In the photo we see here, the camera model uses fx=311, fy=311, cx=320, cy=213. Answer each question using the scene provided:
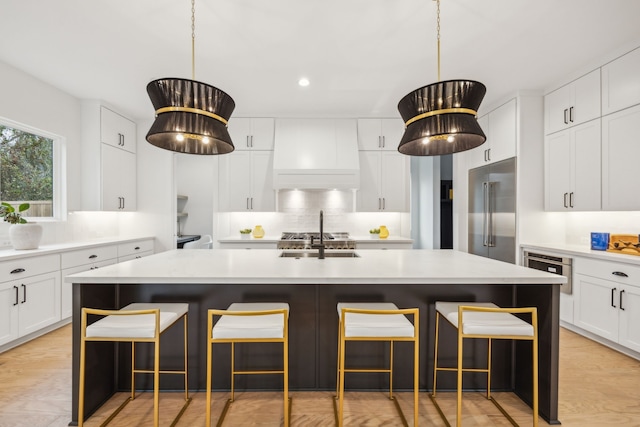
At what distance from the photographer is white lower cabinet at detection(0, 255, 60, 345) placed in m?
2.66

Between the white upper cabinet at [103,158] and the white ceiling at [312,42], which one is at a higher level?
the white ceiling at [312,42]

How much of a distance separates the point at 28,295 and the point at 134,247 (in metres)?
1.48

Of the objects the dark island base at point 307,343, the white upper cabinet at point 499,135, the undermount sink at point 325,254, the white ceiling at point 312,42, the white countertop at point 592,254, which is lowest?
the dark island base at point 307,343

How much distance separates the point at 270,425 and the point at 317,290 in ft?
2.68

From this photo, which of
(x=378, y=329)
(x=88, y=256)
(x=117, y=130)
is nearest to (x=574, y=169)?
(x=378, y=329)

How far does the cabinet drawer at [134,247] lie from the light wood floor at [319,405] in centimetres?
176

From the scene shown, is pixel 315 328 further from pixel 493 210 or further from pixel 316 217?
pixel 493 210

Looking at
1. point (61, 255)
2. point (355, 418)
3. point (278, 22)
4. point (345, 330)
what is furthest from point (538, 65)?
point (61, 255)

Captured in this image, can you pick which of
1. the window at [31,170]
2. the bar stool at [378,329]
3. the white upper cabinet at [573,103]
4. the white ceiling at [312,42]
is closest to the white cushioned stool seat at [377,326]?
the bar stool at [378,329]

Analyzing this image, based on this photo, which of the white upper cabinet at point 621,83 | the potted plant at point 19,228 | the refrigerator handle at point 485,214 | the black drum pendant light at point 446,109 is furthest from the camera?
the refrigerator handle at point 485,214

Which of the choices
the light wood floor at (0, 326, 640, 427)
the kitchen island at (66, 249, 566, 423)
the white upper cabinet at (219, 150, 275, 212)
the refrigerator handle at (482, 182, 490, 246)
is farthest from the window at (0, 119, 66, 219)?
the refrigerator handle at (482, 182, 490, 246)

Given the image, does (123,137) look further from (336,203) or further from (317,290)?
(317,290)

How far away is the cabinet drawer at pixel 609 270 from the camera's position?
2.57 metres

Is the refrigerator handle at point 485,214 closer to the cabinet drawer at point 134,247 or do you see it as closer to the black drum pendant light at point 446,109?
the black drum pendant light at point 446,109
